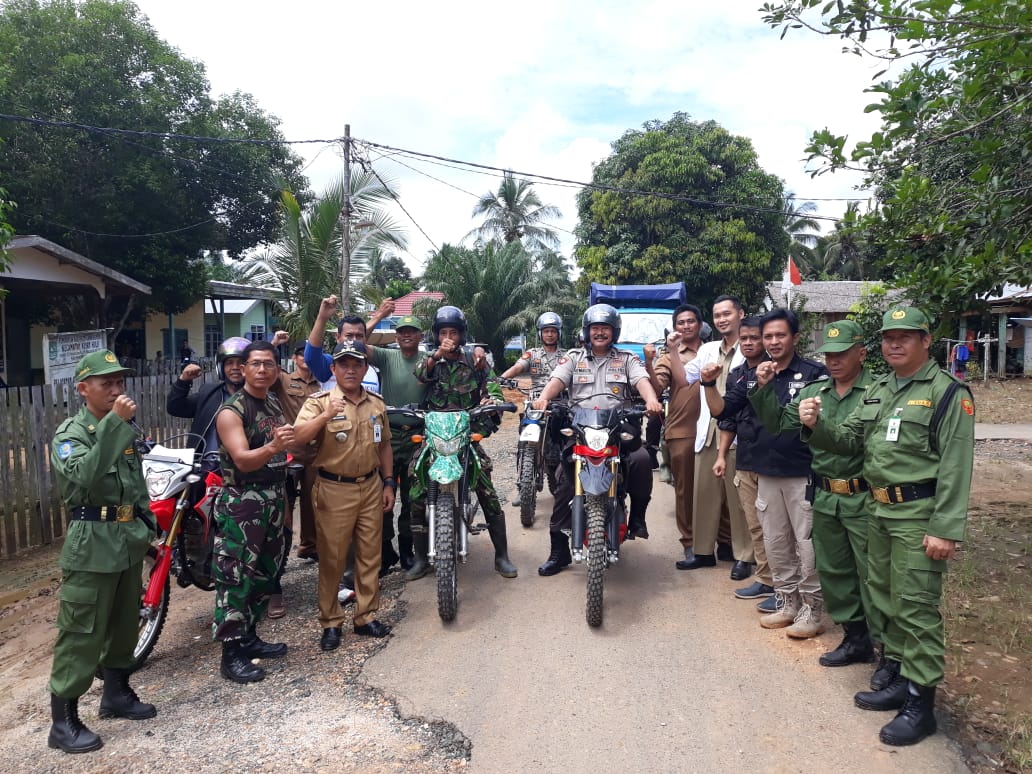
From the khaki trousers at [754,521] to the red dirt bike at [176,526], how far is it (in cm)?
315

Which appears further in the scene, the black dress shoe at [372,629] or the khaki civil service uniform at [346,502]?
the black dress shoe at [372,629]

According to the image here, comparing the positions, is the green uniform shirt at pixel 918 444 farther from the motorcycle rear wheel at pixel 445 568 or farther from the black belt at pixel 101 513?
the black belt at pixel 101 513

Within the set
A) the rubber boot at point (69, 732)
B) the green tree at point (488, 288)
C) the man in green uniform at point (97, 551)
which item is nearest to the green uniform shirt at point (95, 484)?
the man in green uniform at point (97, 551)

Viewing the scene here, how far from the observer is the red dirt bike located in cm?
391

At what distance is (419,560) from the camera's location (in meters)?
5.20

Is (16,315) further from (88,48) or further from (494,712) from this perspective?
(494,712)

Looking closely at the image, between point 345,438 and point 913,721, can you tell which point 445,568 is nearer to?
point 345,438

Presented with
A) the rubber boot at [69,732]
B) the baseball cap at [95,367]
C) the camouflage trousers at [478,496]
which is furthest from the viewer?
the camouflage trousers at [478,496]

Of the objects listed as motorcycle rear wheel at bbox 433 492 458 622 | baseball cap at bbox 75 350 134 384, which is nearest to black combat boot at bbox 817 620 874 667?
motorcycle rear wheel at bbox 433 492 458 622

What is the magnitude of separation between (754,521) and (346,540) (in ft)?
8.33

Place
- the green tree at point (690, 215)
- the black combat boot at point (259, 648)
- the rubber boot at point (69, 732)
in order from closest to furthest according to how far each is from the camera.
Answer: the rubber boot at point (69, 732) < the black combat boot at point (259, 648) < the green tree at point (690, 215)

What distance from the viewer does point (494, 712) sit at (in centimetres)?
330

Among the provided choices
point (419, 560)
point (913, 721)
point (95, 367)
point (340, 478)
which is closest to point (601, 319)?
point (340, 478)

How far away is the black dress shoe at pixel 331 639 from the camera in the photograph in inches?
158
